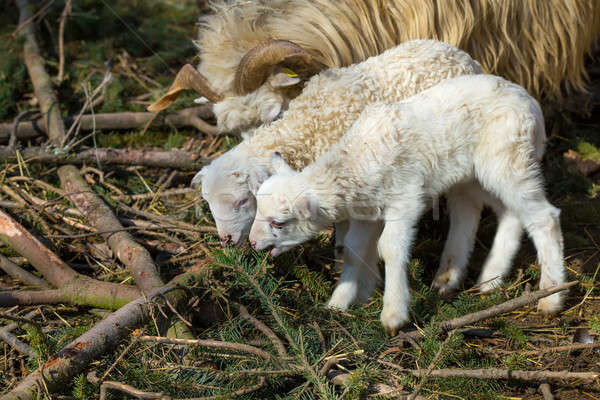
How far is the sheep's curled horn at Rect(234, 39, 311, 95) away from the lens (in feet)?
13.6

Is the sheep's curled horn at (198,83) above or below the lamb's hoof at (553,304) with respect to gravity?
above

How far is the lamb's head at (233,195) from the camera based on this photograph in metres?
3.63

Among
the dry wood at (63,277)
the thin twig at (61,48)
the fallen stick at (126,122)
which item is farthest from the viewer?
the thin twig at (61,48)

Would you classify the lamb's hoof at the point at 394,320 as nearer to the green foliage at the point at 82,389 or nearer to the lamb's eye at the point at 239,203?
the lamb's eye at the point at 239,203

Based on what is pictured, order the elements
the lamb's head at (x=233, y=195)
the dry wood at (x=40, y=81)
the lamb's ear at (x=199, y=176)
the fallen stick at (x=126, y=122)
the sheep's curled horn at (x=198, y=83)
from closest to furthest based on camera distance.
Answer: the lamb's head at (x=233, y=195), the lamb's ear at (x=199, y=176), the sheep's curled horn at (x=198, y=83), the dry wood at (x=40, y=81), the fallen stick at (x=126, y=122)

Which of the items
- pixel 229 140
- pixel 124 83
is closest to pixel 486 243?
pixel 229 140

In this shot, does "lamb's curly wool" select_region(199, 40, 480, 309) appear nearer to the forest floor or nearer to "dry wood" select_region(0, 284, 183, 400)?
the forest floor

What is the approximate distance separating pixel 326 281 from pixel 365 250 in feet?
1.07

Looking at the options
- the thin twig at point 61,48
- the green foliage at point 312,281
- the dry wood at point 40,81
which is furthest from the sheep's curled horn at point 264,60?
the thin twig at point 61,48

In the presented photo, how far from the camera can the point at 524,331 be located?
11.2 ft

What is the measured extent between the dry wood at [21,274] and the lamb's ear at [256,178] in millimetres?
1442

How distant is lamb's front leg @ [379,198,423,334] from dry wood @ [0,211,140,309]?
1403mm

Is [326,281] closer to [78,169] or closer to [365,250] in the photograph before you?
[365,250]

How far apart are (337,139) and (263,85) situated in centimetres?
78
